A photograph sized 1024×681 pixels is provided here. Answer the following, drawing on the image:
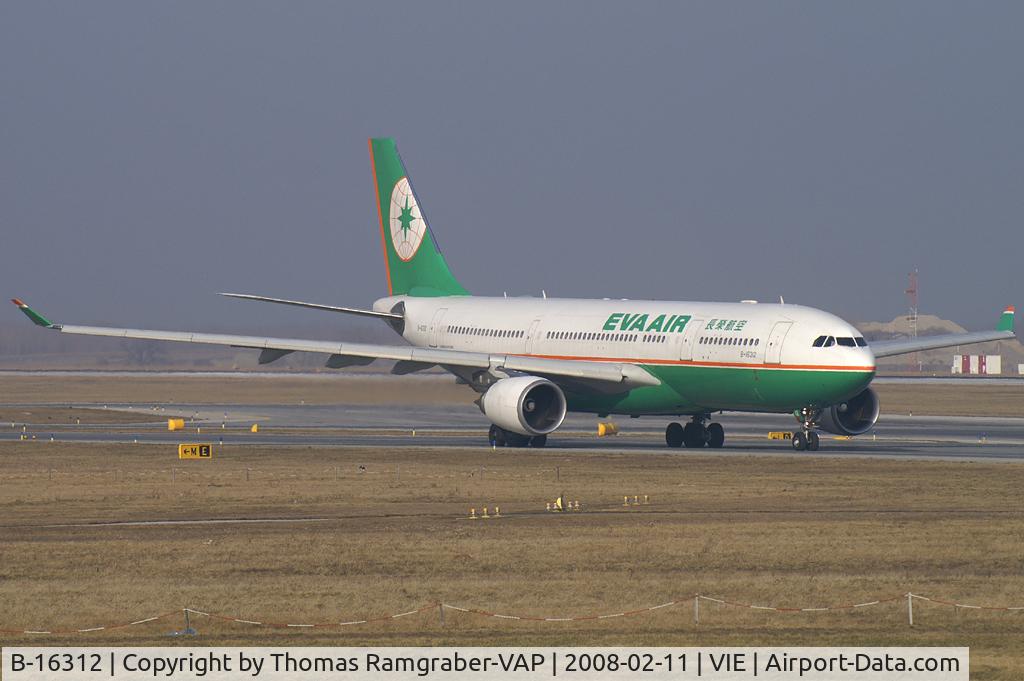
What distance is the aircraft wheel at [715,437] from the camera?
5603cm

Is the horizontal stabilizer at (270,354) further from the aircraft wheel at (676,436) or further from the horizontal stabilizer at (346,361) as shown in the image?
the aircraft wheel at (676,436)

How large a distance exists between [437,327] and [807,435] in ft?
59.1

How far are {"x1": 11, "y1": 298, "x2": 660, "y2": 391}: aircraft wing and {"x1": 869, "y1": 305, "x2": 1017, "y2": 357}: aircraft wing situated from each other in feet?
31.3

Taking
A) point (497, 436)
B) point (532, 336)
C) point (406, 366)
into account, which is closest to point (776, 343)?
point (497, 436)

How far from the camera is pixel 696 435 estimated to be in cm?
5647

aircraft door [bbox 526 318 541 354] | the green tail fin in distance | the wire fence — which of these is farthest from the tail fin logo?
the wire fence

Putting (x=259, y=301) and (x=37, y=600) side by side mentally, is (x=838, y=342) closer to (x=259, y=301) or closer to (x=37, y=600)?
(x=259, y=301)

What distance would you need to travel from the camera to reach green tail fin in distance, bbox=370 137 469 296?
6881 cm

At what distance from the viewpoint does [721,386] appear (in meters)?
52.3
